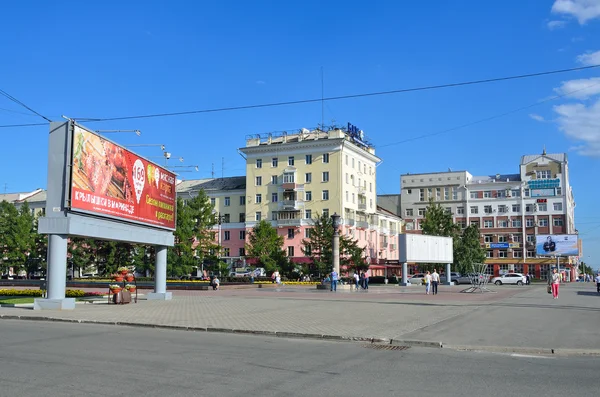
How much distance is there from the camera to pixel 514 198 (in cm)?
9775

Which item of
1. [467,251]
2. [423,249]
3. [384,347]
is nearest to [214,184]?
[467,251]

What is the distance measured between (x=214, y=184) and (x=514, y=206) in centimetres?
5155

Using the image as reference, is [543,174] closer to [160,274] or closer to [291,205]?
[291,205]

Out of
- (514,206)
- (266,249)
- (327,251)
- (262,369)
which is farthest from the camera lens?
(514,206)

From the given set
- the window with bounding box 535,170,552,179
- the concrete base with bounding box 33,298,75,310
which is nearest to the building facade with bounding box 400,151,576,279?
the window with bounding box 535,170,552,179

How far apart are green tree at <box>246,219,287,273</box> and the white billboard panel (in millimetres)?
22478

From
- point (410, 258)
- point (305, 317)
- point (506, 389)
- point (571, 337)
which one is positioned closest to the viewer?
point (506, 389)

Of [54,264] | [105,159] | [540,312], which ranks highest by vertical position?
[105,159]

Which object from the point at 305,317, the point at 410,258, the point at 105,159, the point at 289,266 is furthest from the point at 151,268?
the point at 305,317

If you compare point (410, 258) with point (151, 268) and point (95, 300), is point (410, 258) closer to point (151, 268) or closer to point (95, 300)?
→ point (151, 268)

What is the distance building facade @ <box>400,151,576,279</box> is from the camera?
94.6 meters

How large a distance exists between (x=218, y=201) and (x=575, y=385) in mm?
84935

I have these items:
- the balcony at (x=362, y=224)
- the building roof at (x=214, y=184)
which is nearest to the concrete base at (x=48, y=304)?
the balcony at (x=362, y=224)

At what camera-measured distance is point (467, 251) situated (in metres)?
77.9
